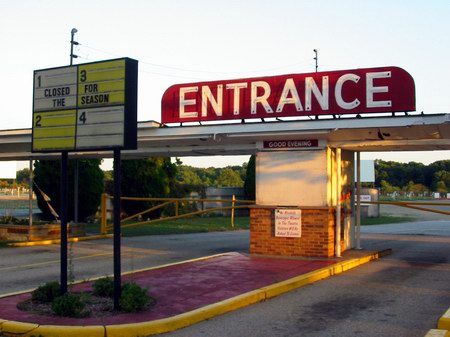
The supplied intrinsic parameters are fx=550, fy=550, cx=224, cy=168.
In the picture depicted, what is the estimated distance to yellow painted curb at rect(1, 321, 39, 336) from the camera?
22.7ft

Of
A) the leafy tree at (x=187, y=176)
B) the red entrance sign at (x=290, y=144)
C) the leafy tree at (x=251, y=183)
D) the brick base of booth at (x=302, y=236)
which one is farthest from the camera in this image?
the leafy tree at (x=187, y=176)

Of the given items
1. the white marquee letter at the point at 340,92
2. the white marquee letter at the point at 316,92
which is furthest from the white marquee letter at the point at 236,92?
the white marquee letter at the point at 340,92

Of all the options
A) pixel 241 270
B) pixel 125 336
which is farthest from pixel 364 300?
pixel 125 336

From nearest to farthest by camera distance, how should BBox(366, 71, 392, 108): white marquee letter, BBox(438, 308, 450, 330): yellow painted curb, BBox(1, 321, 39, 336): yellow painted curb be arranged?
BBox(1, 321, 39, 336): yellow painted curb < BBox(438, 308, 450, 330): yellow painted curb < BBox(366, 71, 392, 108): white marquee letter

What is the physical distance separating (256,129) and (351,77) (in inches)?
105

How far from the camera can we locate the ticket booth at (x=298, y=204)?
46.1 feet

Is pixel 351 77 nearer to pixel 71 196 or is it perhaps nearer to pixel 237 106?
pixel 237 106

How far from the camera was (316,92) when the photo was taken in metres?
13.9

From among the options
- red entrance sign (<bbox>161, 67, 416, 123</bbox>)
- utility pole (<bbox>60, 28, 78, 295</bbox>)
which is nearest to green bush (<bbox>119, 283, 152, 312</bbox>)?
utility pole (<bbox>60, 28, 78, 295</bbox>)

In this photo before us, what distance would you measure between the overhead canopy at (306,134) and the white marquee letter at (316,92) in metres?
0.79

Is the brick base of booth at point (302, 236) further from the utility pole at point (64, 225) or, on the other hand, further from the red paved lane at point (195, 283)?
the utility pole at point (64, 225)

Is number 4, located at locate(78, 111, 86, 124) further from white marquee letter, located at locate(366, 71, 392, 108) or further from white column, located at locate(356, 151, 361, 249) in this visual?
white column, located at locate(356, 151, 361, 249)

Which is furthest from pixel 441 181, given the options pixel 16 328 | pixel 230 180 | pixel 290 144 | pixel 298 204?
pixel 16 328

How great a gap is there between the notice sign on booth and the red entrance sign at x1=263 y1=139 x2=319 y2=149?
1687 millimetres
